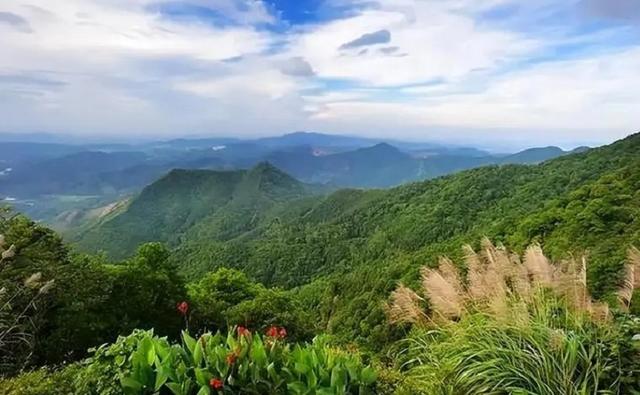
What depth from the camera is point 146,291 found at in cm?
963

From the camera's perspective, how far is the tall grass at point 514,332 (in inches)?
98.0

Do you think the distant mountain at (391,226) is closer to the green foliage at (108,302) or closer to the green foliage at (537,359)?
the green foliage at (537,359)

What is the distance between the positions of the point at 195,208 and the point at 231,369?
11777 centimetres

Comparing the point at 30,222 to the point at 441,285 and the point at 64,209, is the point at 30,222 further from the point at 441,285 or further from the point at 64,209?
the point at 64,209

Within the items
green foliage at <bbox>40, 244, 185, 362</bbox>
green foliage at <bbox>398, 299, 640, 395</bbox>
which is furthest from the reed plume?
green foliage at <bbox>40, 244, 185, 362</bbox>

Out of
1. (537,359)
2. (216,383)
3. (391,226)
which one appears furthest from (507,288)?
(391,226)

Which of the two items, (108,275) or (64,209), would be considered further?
(64,209)

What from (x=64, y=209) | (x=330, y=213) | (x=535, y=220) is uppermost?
(x=535, y=220)

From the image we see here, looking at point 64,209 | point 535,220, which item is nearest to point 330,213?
point 535,220

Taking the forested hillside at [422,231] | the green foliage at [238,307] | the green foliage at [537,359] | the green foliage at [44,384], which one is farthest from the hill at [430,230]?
the green foliage at [44,384]

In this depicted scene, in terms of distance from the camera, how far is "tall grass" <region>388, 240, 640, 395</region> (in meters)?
2.49

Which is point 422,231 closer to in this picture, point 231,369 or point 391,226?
point 391,226

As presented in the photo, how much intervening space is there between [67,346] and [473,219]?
39277mm

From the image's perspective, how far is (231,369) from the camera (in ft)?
8.32
